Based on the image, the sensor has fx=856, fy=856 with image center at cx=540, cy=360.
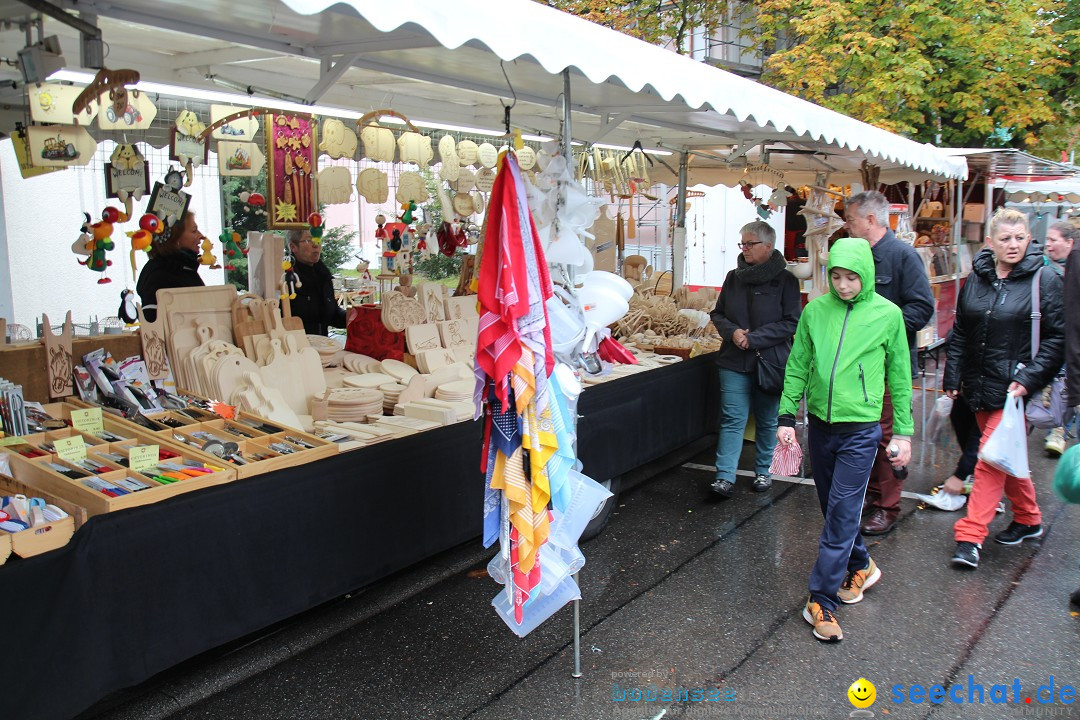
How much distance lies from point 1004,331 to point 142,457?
376cm

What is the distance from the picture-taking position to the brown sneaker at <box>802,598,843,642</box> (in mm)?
3357

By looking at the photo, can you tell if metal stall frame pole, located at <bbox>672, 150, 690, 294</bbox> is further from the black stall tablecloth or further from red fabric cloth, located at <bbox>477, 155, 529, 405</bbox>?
red fabric cloth, located at <bbox>477, 155, 529, 405</bbox>

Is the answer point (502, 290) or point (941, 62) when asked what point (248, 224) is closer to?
point (502, 290)

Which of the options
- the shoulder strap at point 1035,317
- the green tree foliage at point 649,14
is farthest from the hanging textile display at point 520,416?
the green tree foliage at point 649,14

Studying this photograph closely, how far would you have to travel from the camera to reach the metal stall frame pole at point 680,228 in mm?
7426

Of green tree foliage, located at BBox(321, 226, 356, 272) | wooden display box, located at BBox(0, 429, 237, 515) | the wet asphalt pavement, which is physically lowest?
the wet asphalt pavement

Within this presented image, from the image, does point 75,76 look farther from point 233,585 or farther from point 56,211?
point 56,211

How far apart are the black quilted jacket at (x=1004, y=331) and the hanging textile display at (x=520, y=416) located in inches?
92.7

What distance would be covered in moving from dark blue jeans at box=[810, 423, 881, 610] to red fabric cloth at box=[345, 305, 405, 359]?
251 cm

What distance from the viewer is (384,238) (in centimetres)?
614

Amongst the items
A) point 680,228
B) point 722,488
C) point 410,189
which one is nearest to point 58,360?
point 410,189

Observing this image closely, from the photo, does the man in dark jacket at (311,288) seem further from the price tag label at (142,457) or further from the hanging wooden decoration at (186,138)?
the price tag label at (142,457)

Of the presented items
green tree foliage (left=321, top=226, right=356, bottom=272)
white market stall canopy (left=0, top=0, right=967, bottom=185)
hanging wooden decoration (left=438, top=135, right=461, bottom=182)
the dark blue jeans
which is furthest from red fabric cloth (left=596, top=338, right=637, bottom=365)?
green tree foliage (left=321, top=226, right=356, bottom=272)

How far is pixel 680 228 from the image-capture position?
7.62 meters
